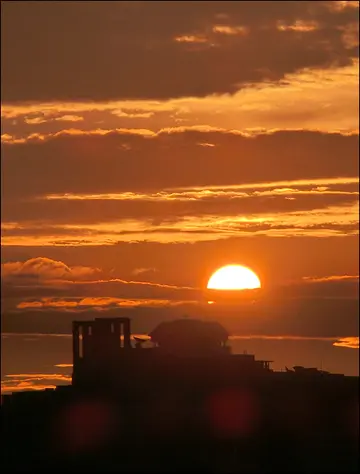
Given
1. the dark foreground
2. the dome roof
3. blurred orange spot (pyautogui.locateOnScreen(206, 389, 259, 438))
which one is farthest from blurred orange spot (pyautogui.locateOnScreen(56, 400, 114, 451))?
the dome roof

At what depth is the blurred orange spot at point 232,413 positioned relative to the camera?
7494cm

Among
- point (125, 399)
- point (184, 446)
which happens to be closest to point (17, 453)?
point (125, 399)

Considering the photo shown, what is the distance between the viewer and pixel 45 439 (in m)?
83.9

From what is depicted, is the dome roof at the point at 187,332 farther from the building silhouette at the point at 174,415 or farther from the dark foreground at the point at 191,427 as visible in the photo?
the dark foreground at the point at 191,427

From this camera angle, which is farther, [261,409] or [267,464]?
[261,409]

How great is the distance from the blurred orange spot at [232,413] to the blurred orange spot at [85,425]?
5.93 m

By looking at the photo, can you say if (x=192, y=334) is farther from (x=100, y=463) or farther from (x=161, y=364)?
(x=100, y=463)

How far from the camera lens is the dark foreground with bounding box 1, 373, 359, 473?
69.2 meters

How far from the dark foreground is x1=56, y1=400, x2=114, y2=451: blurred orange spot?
0.06 meters

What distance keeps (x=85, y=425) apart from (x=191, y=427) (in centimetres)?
844

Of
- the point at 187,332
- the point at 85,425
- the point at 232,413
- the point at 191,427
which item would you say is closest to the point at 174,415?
the point at 191,427

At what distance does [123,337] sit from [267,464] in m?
35.3

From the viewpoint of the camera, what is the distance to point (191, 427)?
77250 mm

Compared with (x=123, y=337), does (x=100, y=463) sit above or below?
below
